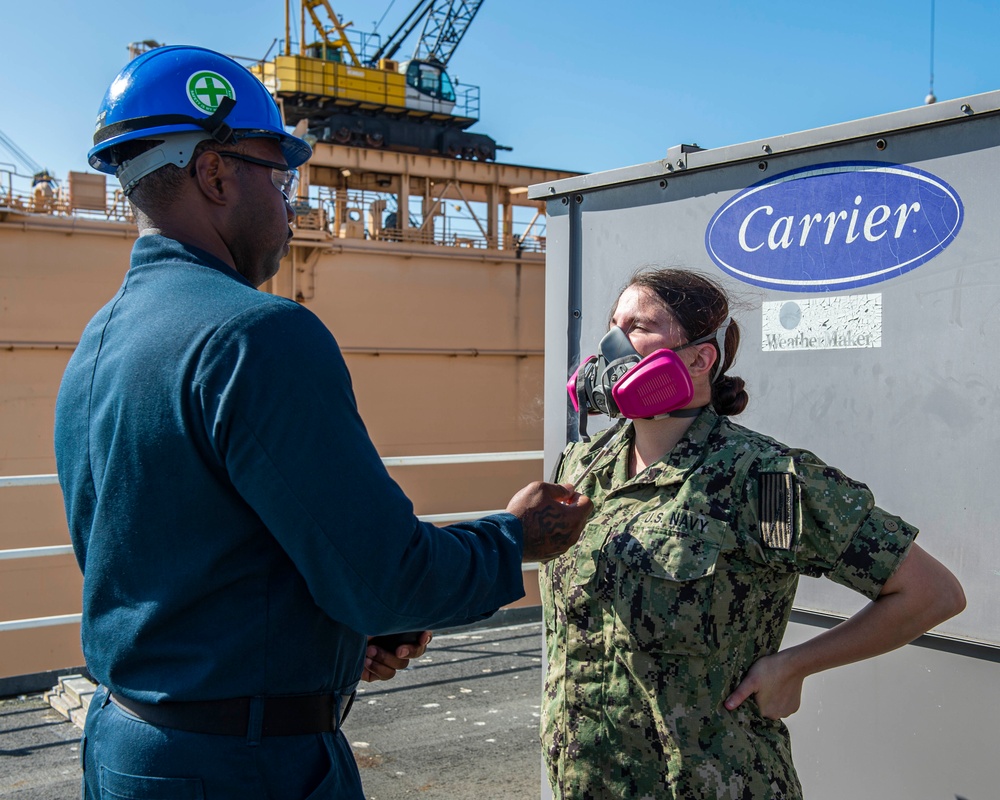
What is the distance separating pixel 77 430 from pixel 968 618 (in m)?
2.09

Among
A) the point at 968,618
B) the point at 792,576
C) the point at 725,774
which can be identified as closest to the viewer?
the point at 725,774

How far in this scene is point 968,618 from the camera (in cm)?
229

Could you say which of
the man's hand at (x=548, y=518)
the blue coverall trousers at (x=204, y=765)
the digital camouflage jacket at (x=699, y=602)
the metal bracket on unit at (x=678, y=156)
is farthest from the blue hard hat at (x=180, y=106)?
the metal bracket on unit at (x=678, y=156)

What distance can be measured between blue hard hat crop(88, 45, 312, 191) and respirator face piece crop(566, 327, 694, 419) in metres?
0.94

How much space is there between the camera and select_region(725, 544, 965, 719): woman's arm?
1950mm

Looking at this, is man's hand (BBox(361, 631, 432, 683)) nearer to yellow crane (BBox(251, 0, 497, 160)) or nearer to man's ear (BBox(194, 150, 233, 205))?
man's ear (BBox(194, 150, 233, 205))

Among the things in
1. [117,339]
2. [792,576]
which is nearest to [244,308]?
[117,339]

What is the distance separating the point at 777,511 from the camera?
6.46 ft

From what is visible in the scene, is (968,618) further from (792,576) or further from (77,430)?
(77,430)

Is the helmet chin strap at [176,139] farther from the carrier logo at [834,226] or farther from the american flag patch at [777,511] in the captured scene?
the carrier logo at [834,226]

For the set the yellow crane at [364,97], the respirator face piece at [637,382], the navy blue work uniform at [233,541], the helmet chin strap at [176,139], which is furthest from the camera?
the yellow crane at [364,97]

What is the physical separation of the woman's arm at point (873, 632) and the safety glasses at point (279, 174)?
1.44 meters

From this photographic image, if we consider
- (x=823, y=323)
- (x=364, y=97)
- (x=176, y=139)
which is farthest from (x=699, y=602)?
(x=364, y=97)

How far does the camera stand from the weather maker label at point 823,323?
2.46 meters
